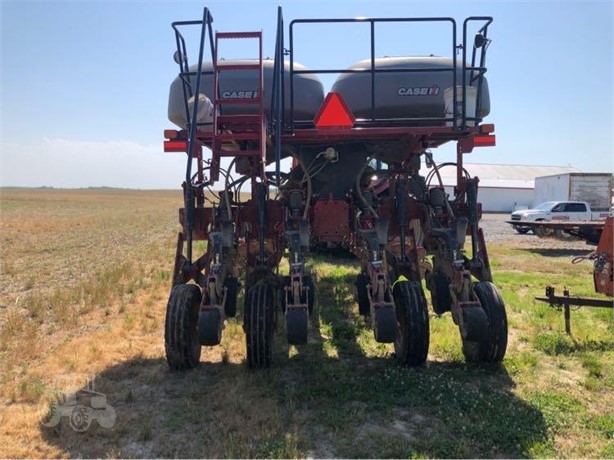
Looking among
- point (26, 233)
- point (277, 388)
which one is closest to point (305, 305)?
point (277, 388)

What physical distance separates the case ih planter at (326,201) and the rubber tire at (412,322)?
14mm

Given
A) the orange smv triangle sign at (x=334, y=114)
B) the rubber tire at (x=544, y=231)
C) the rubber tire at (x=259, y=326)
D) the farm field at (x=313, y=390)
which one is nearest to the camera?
the farm field at (x=313, y=390)

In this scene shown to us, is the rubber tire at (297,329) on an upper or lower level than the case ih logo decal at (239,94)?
lower

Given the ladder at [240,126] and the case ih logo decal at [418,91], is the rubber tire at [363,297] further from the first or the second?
the case ih logo decal at [418,91]

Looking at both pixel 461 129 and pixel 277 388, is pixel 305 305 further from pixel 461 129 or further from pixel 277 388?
pixel 461 129

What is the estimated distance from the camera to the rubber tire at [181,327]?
5.05 meters

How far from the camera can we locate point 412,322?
5008 mm

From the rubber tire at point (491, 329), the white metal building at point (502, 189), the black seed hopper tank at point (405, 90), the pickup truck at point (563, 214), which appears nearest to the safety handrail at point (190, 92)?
the black seed hopper tank at point (405, 90)

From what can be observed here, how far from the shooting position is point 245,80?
609 cm

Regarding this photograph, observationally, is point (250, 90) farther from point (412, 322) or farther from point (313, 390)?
point (313, 390)

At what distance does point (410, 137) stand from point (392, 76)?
0.86 m

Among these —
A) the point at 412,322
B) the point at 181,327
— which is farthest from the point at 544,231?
the point at 181,327

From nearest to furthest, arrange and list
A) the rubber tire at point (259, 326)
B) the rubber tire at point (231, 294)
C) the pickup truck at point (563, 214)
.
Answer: the rubber tire at point (259, 326) < the rubber tire at point (231, 294) < the pickup truck at point (563, 214)

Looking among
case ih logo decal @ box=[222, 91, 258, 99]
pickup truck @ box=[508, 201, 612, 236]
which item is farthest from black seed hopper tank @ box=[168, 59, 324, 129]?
pickup truck @ box=[508, 201, 612, 236]
